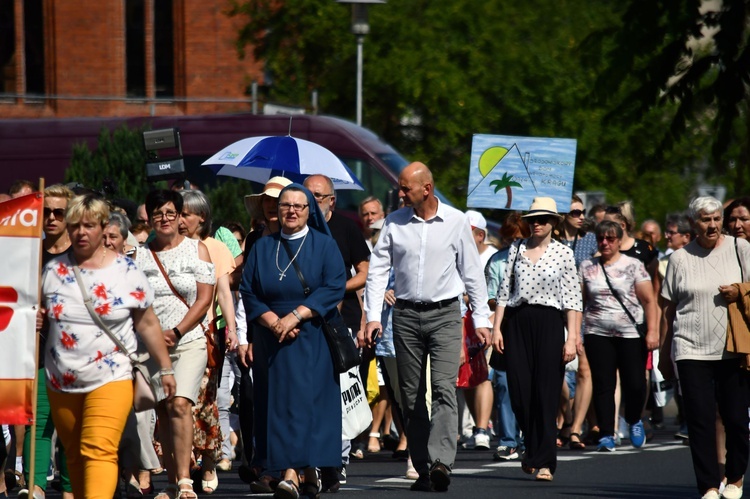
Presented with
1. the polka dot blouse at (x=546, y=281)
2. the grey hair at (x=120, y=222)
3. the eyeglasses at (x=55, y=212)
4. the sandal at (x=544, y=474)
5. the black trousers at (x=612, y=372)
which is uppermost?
the eyeglasses at (x=55, y=212)

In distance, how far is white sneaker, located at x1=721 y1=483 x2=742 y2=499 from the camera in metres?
10.1

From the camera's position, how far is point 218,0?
4175 cm

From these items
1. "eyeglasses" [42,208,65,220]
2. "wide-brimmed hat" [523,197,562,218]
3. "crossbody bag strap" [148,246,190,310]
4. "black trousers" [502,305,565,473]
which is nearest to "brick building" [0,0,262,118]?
"wide-brimmed hat" [523,197,562,218]

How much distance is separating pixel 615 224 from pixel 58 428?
7254 millimetres

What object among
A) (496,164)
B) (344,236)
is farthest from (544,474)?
(496,164)

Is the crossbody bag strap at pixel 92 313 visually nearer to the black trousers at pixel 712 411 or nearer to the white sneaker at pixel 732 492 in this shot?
the black trousers at pixel 712 411

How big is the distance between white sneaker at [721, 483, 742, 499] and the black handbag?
2474mm

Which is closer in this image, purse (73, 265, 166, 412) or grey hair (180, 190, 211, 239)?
purse (73, 265, 166, 412)

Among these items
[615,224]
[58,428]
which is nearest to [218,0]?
[615,224]

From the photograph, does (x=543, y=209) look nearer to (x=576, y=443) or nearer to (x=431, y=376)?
(x=431, y=376)

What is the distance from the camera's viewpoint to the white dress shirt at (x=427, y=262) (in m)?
10.6

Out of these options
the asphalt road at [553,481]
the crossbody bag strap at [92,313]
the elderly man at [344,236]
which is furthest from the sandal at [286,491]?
the crossbody bag strap at [92,313]

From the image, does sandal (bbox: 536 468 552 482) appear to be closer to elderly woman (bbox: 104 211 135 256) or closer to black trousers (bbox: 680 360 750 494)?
black trousers (bbox: 680 360 750 494)

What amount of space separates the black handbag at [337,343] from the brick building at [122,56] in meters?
30.5
